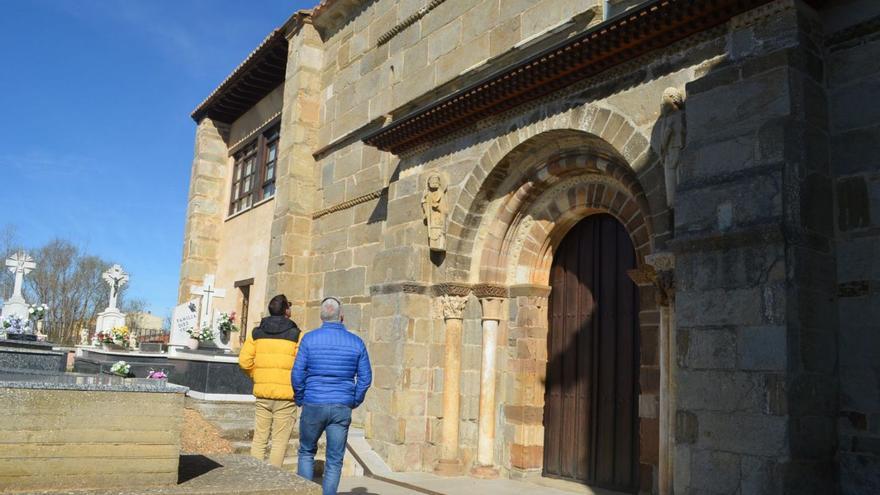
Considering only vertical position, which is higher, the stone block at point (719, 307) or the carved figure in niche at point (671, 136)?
the carved figure in niche at point (671, 136)

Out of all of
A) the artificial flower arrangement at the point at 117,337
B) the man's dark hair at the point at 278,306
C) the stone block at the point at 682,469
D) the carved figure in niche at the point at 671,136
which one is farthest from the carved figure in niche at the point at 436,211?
the artificial flower arrangement at the point at 117,337

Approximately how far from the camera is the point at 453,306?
28.1ft

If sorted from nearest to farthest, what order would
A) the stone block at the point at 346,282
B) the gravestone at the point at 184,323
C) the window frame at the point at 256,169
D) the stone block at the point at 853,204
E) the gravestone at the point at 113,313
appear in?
1. the stone block at the point at 853,204
2. the stone block at the point at 346,282
3. the gravestone at the point at 184,323
4. the window frame at the point at 256,169
5. the gravestone at the point at 113,313

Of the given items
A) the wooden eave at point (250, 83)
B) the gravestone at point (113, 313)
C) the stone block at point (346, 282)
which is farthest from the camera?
the gravestone at point (113, 313)

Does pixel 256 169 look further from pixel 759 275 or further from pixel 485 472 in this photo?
pixel 759 275

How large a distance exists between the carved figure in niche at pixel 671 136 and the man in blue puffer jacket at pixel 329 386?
2781mm

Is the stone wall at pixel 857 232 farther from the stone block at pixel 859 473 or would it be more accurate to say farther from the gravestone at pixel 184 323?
the gravestone at pixel 184 323

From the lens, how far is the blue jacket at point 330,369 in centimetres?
509

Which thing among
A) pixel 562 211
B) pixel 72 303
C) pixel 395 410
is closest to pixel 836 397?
pixel 562 211

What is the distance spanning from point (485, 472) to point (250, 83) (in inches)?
461

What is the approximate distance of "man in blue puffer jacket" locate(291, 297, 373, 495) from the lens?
5070 millimetres

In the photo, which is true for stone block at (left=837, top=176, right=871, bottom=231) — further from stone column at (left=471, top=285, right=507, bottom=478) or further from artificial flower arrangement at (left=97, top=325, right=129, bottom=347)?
artificial flower arrangement at (left=97, top=325, right=129, bottom=347)

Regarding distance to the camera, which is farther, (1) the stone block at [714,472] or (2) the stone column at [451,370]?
(2) the stone column at [451,370]

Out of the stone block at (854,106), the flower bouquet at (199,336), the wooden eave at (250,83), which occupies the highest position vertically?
the wooden eave at (250,83)
